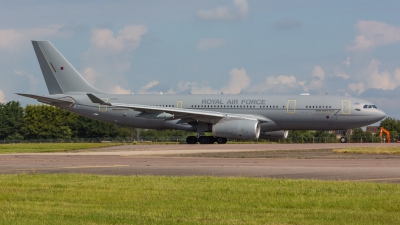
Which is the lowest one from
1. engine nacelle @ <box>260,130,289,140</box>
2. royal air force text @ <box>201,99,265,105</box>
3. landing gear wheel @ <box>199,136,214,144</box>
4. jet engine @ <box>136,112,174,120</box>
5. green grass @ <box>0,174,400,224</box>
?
green grass @ <box>0,174,400,224</box>

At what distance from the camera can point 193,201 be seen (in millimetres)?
12031

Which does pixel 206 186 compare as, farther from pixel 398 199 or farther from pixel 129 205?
pixel 398 199

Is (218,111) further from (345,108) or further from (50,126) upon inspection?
(50,126)

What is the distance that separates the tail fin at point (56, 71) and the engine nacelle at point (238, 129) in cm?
1292

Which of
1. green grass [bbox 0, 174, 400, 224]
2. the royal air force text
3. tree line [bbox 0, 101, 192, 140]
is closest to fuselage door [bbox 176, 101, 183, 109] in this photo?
the royal air force text

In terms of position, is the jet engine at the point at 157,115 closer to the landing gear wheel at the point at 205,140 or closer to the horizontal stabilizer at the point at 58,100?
the landing gear wheel at the point at 205,140

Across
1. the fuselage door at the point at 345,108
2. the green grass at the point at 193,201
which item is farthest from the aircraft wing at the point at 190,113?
the green grass at the point at 193,201

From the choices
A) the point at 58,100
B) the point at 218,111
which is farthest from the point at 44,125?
the point at 218,111

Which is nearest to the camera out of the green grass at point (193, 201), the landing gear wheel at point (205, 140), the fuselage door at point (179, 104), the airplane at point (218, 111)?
the green grass at point (193, 201)

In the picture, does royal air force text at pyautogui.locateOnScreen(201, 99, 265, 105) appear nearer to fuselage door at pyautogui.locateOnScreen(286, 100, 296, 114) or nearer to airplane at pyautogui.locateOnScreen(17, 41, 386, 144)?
airplane at pyautogui.locateOnScreen(17, 41, 386, 144)

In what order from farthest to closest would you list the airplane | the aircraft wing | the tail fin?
the tail fin, the airplane, the aircraft wing

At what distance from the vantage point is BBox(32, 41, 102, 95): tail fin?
5059 cm

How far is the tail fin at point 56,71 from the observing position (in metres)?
50.6

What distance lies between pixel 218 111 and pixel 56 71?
13329mm
